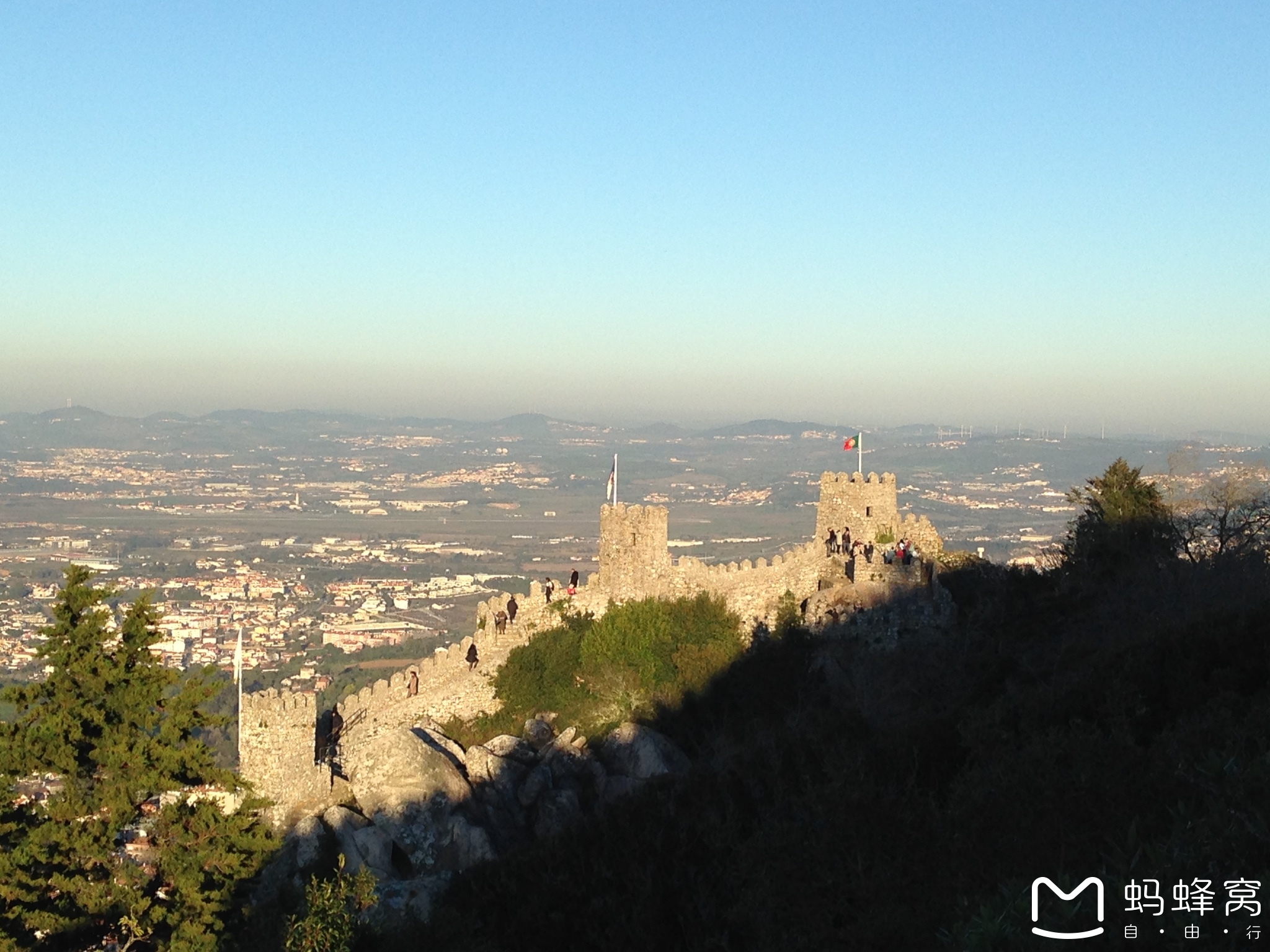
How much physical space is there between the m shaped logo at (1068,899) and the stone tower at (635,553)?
17215mm

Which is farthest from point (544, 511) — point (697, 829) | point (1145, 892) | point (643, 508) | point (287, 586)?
point (1145, 892)

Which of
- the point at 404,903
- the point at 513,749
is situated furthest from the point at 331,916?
the point at 513,749

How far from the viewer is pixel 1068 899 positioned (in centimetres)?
684

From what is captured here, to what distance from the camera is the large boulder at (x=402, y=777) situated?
773 inches

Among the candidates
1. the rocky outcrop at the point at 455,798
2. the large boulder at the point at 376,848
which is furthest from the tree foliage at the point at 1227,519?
the large boulder at the point at 376,848

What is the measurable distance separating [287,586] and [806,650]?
61.4 metres

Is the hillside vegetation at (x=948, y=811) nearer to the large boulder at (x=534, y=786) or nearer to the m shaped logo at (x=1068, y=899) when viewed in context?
the m shaped logo at (x=1068, y=899)

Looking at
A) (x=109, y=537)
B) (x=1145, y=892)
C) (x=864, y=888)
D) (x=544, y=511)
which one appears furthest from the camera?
(x=544, y=511)

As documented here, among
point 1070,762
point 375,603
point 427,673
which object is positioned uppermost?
point 1070,762

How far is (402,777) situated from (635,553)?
22.9ft

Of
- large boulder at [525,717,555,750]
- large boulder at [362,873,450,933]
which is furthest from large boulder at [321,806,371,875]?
large boulder at [525,717,555,750]

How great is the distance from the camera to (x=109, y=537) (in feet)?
311

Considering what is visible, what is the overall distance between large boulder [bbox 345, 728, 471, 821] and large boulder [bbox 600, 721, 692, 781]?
249cm

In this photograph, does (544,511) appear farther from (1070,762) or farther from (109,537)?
(1070,762)
